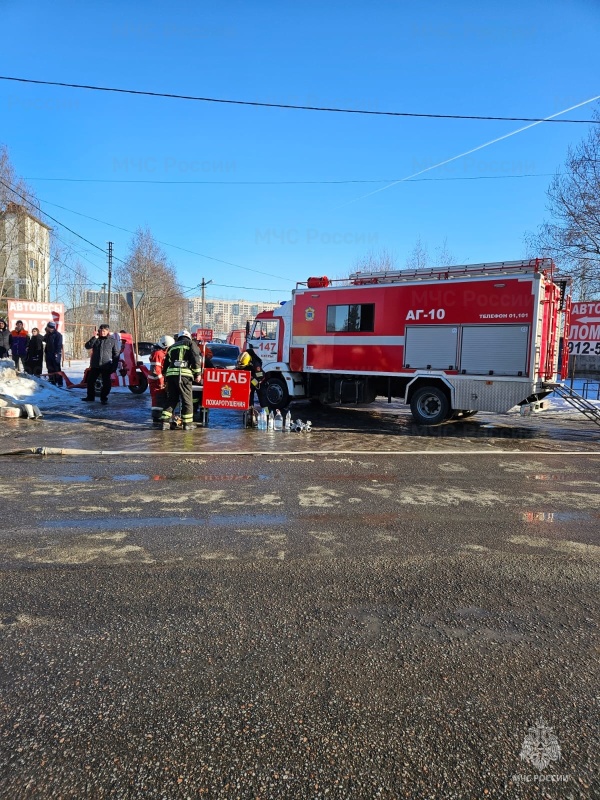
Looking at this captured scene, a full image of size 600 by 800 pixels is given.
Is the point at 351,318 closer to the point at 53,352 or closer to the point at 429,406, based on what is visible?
the point at 429,406

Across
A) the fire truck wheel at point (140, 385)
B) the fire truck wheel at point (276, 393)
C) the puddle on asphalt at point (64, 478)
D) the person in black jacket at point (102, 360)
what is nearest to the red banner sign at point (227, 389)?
the fire truck wheel at point (276, 393)

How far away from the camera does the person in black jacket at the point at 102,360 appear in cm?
1306

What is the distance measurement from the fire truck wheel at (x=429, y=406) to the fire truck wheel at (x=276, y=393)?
337 centimetres

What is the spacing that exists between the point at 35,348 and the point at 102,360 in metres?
4.70

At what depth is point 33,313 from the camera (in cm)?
1883

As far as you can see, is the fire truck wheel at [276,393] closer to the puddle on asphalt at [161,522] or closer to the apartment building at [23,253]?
the puddle on asphalt at [161,522]

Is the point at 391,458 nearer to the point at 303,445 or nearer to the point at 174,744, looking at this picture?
the point at 303,445

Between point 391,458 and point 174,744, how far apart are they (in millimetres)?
6244

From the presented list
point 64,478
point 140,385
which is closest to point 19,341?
point 140,385

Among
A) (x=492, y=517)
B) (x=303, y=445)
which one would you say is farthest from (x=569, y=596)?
(x=303, y=445)

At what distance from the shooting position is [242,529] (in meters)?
4.56

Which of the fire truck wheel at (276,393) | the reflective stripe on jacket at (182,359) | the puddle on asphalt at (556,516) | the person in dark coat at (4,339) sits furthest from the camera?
the person in dark coat at (4,339)

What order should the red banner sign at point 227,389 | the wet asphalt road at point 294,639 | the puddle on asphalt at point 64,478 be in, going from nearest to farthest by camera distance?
the wet asphalt road at point 294,639 → the puddle on asphalt at point 64,478 → the red banner sign at point 227,389

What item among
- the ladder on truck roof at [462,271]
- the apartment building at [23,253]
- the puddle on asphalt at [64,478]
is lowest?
the puddle on asphalt at [64,478]
